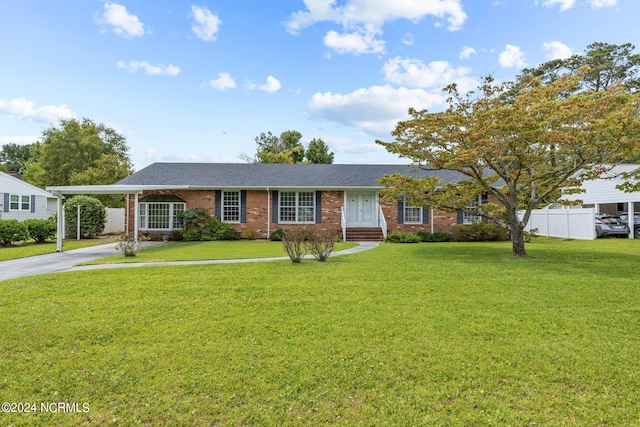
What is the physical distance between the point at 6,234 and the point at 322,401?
56.2 feet

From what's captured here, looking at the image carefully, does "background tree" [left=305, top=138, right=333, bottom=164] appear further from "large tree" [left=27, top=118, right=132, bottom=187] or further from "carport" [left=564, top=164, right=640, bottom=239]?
"carport" [left=564, top=164, right=640, bottom=239]

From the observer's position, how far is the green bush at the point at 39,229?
15901 mm

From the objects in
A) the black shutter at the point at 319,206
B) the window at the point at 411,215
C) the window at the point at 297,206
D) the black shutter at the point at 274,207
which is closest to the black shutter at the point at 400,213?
the window at the point at 411,215

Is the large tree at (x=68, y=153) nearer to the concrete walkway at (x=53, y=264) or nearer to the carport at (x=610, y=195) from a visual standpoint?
the concrete walkway at (x=53, y=264)

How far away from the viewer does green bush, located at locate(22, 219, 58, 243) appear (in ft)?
52.2

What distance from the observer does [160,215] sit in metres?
18.7

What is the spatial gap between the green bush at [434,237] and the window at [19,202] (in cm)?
2562

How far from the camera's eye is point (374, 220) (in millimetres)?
19266

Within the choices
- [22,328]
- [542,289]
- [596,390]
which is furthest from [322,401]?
[542,289]

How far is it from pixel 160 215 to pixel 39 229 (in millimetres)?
5031

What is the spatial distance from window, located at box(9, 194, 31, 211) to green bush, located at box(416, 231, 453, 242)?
84.1ft

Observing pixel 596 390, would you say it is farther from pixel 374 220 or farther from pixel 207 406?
pixel 374 220

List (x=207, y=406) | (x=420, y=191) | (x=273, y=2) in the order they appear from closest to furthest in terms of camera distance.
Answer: (x=207, y=406) → (x=420, y=191) → (x=273, y=2)

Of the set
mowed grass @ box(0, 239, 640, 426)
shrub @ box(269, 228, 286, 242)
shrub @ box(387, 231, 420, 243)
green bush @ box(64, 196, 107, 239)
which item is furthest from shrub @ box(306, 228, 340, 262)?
green bush @ box(64, 196, 107, 239)
